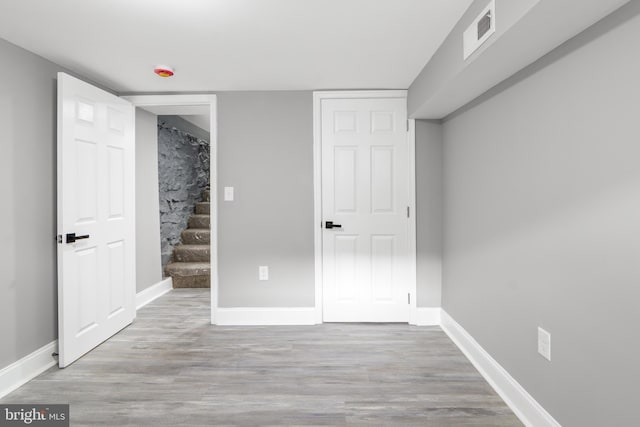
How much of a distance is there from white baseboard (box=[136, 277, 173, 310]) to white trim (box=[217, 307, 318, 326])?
109cm

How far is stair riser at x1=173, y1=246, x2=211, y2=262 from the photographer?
4625mm

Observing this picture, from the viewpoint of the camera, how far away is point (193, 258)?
4.66 m

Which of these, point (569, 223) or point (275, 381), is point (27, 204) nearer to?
point (275, 381)

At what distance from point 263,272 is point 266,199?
0.68m

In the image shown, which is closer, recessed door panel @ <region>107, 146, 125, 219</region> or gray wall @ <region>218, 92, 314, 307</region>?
recessed door panel @ <region>107, 146, 125, 219</region>

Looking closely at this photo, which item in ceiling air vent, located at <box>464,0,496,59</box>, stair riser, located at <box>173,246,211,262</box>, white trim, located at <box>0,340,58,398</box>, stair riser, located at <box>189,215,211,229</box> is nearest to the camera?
ceiling air vent, located at <box>464,0,496,59</box>

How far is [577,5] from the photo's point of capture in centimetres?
120

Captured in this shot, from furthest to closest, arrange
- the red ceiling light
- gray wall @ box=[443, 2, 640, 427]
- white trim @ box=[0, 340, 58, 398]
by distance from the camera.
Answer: the red ceiling light
white trim @ box=[0, 340, 58, 398]
gray wall @ box=[443, 2, 640, 427]

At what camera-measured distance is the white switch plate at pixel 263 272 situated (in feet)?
10.6

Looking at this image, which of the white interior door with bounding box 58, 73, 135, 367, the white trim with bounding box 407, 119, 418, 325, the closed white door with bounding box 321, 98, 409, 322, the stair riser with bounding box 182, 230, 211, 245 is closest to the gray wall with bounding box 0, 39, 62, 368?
the white interior door with bounding box 58, 73, 135, 367

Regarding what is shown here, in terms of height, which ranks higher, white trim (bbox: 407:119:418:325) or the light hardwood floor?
white trim (bbox: 407:119:418:325)

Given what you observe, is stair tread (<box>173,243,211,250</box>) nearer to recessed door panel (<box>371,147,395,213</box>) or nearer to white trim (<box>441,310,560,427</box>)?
recessed door panel (<box>371,147,395,213</box>)

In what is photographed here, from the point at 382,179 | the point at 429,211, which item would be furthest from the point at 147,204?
the point at 429,211

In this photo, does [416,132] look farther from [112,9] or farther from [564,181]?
[112,9]
